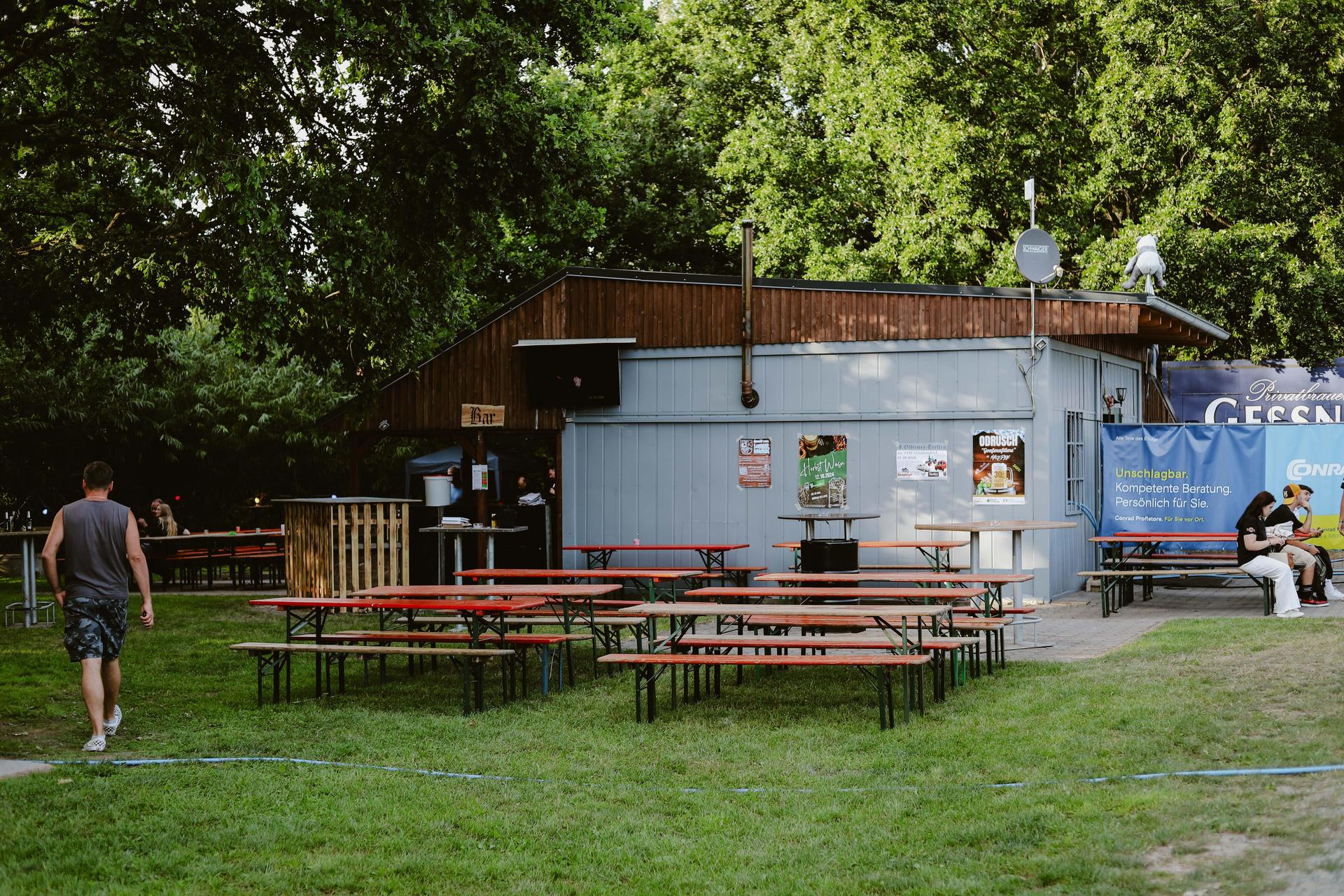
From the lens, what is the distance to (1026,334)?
1573 centimetres

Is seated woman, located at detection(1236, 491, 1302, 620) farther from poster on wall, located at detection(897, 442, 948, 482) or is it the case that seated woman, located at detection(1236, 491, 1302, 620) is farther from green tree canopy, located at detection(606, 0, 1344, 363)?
green tree canopy, located at detection(606, 0, 1344, 363)

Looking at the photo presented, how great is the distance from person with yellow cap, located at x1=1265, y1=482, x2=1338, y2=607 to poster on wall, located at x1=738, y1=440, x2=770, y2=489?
584cm

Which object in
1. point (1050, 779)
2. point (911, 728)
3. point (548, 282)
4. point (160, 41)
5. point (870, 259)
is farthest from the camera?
point (870, 259)

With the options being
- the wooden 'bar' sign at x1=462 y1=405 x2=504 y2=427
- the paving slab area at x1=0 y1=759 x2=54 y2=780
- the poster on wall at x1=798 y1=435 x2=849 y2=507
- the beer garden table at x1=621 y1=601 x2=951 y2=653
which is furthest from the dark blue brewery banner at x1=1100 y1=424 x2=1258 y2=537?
the paving slab area at x1=0 y1=759 x2=54 y2=780

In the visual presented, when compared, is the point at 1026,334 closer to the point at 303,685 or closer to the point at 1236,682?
the point at 1236,682

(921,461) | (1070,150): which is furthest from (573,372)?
(1070,150)

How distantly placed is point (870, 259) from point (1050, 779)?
849 inches

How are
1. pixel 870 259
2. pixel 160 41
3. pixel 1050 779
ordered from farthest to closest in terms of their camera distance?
pixel 870 259 → pixel 160 41 → pixel 1050 779

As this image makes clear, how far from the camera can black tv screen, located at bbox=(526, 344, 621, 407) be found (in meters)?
17.6

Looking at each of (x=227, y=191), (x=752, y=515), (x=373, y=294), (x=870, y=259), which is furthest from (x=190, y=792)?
(x=870, y=259)

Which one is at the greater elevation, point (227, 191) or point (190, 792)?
point (227, 191)

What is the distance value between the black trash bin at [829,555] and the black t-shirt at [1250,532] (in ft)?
12.7

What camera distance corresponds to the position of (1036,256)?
15.3 meters

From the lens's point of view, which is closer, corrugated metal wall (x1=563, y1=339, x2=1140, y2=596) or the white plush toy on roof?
corrugated metal wall (x1=563, y1=339, x2=1140, y2=596)
